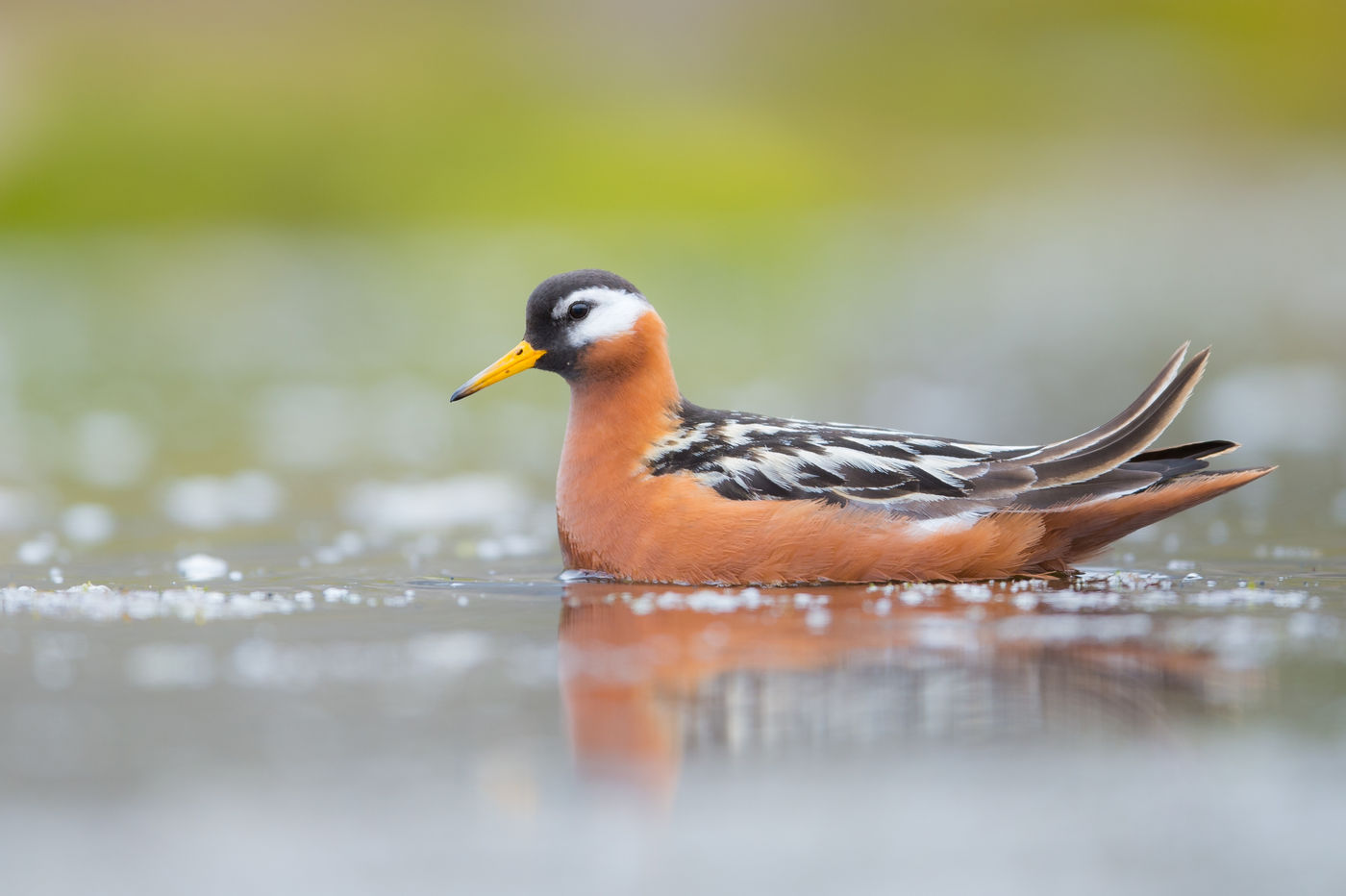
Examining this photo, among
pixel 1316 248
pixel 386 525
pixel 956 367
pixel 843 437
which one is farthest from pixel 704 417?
pixel 1316 248

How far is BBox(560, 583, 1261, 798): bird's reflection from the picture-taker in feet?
16.4

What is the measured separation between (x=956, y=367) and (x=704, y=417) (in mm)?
10034

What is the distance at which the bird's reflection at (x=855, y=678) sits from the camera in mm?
4992

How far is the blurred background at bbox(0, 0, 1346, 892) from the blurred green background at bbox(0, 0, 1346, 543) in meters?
0.14

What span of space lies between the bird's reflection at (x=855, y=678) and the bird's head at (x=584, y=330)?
1847mm

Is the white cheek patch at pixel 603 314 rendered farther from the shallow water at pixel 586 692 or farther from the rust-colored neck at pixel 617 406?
the shallow water at pixel 586 692

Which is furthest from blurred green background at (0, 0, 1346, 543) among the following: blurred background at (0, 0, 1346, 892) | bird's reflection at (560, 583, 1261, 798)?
bird's reflection at (560, 583, 1261, 798)

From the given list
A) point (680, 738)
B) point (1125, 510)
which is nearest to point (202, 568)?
point (680, 738)

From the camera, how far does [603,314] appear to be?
28.5 feet

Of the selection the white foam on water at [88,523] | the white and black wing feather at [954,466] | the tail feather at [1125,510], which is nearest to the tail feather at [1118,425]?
the white and black wing feather at [954,466]

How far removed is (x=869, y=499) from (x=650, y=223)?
2633 cm

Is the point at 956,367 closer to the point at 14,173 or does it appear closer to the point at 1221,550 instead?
the point at 1221,550

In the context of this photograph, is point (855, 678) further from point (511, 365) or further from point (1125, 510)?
point (511, 365)

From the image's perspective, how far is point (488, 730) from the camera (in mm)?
5133
